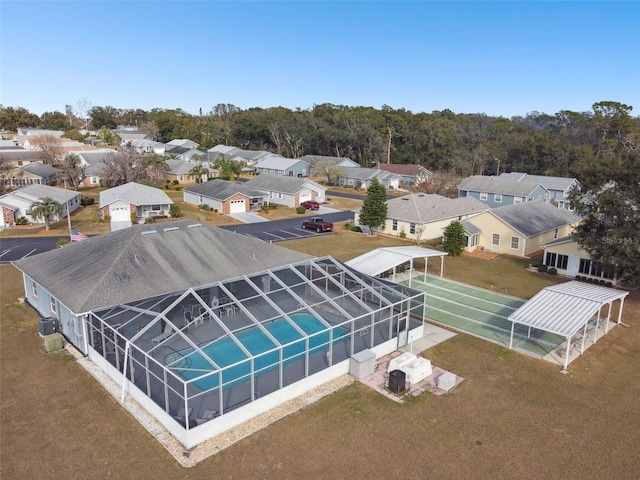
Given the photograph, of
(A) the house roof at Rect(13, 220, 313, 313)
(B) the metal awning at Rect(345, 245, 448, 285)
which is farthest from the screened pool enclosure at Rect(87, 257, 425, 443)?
(B) the metal awning at Rect(345, 245, 448, 285)

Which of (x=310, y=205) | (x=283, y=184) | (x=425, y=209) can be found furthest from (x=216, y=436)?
(x=283, y=184)

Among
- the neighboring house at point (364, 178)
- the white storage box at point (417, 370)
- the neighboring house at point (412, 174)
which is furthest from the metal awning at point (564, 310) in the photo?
the neighboring house at point (412, 174)

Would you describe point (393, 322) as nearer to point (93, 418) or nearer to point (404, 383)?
point (404, 383)

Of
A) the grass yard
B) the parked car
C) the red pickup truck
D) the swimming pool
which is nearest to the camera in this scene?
the grass yard

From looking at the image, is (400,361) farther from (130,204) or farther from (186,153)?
(186,153)

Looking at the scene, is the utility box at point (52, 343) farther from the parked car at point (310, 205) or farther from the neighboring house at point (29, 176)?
the neighboring house at point (29, 176)

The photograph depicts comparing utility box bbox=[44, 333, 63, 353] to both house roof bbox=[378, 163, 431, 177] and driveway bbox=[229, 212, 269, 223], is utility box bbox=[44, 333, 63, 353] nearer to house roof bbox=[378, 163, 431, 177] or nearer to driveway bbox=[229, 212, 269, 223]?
driveway bbox=[229, 212, 269, 223]

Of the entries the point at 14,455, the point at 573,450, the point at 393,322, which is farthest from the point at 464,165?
the point at 14,455
